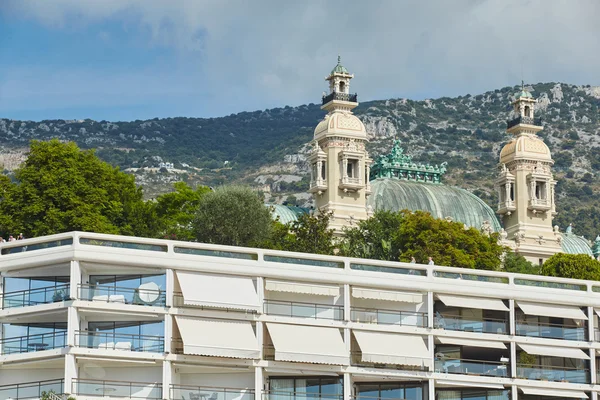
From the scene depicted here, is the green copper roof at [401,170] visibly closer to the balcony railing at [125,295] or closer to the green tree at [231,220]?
the green tree at [231,220]

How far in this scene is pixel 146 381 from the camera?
67500 millimetres

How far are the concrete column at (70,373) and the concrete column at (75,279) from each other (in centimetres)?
282

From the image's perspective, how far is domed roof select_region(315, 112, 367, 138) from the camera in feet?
418

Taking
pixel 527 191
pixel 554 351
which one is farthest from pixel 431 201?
pixel 554 351

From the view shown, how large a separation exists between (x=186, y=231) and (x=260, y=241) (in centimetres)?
534

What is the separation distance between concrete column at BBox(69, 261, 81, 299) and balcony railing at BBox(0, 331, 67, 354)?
176 centimetres

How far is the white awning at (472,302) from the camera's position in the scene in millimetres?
73812

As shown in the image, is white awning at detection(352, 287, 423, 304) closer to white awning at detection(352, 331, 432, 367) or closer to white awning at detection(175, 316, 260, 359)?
white awning at detection(352, 331, 432, 367)

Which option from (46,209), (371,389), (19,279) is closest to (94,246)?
(19,279)

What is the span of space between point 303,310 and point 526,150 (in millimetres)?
69232

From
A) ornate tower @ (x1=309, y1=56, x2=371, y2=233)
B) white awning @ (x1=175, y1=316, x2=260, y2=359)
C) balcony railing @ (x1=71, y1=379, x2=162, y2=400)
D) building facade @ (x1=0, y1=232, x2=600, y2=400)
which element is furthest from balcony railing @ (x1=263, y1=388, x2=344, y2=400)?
ornate tower @ (x1=309, y1=56, x2=371, y2=233)

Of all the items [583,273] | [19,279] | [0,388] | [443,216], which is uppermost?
[443,216]

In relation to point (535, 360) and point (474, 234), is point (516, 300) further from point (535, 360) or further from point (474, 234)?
point (474, 234)

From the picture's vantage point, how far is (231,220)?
99.8 metres
